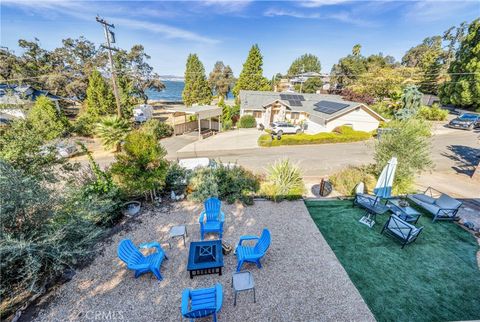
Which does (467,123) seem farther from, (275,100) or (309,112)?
(275,100)

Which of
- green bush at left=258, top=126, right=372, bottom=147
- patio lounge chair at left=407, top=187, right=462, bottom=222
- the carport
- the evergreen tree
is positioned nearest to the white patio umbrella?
patio lounge chair at left=407, top=187, right=462, bottom=222

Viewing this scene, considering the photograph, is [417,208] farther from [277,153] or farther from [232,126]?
[232,126]

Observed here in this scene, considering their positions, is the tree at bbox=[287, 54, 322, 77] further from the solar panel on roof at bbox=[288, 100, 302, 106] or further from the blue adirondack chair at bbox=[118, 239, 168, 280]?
the blue adirondack chair at bbox=[118, 239, 168, 280]

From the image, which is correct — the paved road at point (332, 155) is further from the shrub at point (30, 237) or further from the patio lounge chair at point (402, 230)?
the shrub at point (30, 237)

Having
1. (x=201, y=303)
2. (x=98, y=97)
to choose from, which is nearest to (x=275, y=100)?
(x=98, y=97)

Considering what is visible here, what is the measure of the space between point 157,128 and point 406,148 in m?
20.5

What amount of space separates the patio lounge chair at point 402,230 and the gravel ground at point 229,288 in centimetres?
246

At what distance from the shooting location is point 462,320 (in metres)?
4.48

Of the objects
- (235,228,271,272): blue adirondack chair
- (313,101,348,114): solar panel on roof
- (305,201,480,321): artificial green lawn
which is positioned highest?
(313,101,348,114): solar panel on roof

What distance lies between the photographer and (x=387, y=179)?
8016mm

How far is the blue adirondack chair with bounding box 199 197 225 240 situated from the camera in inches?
270

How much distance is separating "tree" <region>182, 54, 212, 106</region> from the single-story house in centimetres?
1154

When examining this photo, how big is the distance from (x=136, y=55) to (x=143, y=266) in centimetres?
4849

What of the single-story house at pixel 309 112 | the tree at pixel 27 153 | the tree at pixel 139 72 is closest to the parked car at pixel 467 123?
the single-story house at pixel 309 112
